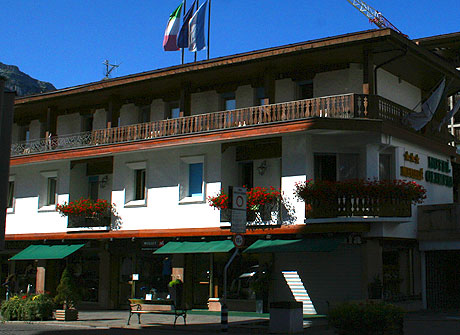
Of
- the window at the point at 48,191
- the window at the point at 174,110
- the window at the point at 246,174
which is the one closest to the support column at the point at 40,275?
the window at the point at 48,191

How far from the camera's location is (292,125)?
2430 centimetres

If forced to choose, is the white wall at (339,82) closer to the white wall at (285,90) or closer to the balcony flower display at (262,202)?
the white wall at (285,90)

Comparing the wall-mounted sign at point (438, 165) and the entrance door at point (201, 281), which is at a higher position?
the wall-mounted sign at point (438, 165)

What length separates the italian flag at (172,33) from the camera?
31156 millimetres

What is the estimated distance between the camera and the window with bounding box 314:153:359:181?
2519 centimetres

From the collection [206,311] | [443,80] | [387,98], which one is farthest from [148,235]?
[443,80]

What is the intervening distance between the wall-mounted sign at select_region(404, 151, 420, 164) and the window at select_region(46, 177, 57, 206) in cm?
1623

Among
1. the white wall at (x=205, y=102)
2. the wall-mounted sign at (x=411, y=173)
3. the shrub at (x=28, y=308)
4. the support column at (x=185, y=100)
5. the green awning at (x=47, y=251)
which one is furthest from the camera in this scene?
the green awning at (x=47, y=251)

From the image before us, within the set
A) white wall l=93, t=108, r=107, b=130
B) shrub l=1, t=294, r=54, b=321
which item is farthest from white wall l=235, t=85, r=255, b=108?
shrub l=1, t=294, r=54, b=321

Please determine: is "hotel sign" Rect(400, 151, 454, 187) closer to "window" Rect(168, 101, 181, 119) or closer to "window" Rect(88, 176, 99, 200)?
"window" Rect(168, 101, 181, 119)

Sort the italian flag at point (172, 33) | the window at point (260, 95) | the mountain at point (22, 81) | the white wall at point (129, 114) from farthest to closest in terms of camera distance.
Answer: the mountain at point (22, 81), the white wall at point (129, 114), the italian flag at point (172, 33), the window at point (260, 95)

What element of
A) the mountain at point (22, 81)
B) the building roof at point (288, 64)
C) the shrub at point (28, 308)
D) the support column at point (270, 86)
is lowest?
the shrub at point (28, 308)

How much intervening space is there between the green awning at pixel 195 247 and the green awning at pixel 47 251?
15.7 feet

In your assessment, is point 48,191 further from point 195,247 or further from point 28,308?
point 28,308
